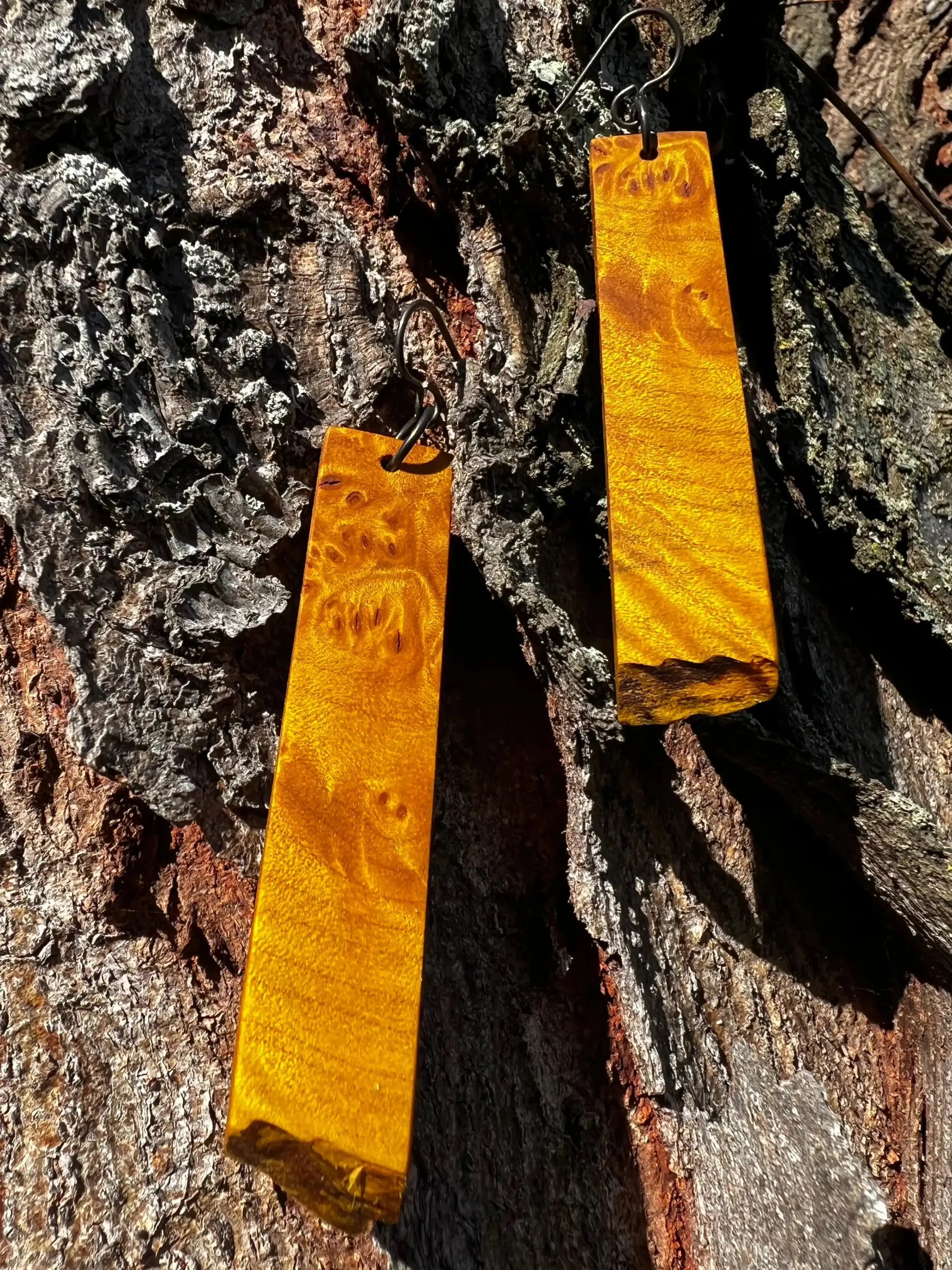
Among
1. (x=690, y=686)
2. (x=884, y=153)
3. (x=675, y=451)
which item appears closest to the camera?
(x=690, y=686)

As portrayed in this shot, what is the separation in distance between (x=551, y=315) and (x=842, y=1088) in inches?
41.7

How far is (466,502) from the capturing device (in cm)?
133

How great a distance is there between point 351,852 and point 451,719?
1.02 feet

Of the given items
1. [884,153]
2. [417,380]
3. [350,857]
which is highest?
[884,153]

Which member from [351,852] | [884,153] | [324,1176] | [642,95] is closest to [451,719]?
[351,852]

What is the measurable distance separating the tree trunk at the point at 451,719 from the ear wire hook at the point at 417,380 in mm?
44

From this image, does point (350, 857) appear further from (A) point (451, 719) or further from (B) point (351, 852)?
(A) point (451, 719)

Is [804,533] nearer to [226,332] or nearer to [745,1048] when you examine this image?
[745,1048]

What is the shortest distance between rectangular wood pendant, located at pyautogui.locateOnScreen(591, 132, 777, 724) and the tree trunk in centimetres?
9

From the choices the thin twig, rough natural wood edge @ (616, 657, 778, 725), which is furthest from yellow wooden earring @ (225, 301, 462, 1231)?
the thin twig

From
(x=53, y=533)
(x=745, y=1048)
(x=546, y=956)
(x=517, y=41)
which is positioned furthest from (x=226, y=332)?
(x=745, y=1048)

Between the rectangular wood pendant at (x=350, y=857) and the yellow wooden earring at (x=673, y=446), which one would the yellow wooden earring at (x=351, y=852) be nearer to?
the rectangular wood pendant at (x=350, y=857)

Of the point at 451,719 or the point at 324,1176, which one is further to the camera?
the point at 451,719

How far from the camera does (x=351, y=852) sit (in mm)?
1072
